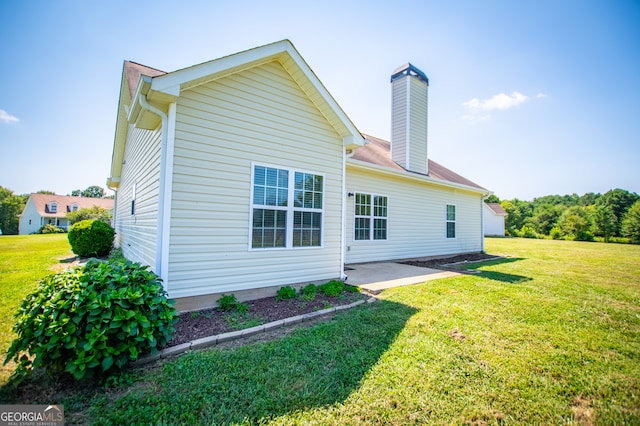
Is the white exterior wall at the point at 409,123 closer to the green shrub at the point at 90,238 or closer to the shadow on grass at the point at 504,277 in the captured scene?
the shadow on grass at the point at 504,277

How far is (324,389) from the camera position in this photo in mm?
2312

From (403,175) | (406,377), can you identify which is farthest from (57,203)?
(406,377)

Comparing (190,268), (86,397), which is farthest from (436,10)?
(86,397)

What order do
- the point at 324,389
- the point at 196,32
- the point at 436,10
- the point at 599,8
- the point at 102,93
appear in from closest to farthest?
the point at 324,389 < the point at 196,32 < the point at 436,10 < the point at 599,8 < the point at 102,93

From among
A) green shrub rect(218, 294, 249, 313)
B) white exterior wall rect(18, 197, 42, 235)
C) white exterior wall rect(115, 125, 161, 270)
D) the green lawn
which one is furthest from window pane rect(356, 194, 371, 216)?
white exterior wall rect(18, 197, 42, 235)

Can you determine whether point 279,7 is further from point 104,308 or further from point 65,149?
point 65,149

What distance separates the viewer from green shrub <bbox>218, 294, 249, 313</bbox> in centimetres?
413

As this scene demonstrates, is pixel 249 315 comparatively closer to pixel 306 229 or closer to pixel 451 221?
pixel 306 229

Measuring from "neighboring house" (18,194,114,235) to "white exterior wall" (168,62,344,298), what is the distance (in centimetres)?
4455

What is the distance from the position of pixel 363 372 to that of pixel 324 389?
0.48 metres

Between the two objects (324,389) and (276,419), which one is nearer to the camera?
(276,419)

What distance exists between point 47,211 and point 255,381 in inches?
1950

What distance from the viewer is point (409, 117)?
10.6 metres

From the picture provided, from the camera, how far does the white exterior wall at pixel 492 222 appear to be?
34625 millimetres
